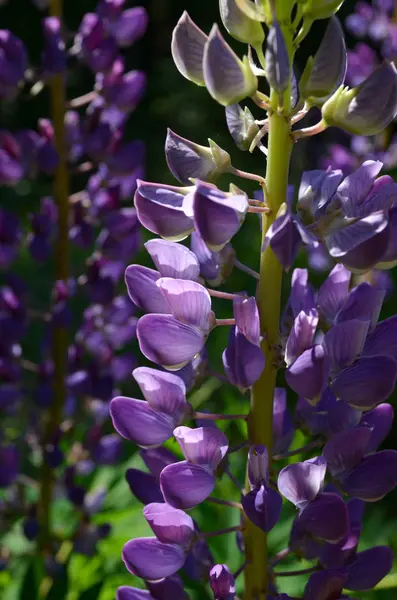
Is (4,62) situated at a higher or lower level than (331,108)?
lower

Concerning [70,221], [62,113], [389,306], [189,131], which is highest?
[62,113]

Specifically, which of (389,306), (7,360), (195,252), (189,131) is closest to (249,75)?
(195,252)

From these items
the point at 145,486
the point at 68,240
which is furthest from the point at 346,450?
the point at 68,240

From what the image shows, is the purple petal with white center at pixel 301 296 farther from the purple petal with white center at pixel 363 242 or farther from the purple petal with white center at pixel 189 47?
the purple petal with white center at pixel 189 47

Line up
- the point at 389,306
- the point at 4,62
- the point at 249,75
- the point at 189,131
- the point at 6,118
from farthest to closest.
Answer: the point at 6,118 → the point at 189,131 → the point at 389,306 → the point at 4,62 → the point at 249,75

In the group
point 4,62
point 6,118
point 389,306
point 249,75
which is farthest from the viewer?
point 6,118

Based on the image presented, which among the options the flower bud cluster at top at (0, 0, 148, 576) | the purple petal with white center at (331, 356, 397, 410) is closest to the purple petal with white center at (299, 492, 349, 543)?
the purple petal with white center at (331, 356, 397, 410)

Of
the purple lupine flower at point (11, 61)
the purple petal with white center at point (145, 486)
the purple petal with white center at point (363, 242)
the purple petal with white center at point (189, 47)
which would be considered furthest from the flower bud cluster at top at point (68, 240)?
the purple petal with white center at point (363, 242)

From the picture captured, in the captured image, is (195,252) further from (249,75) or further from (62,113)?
(62,113)
